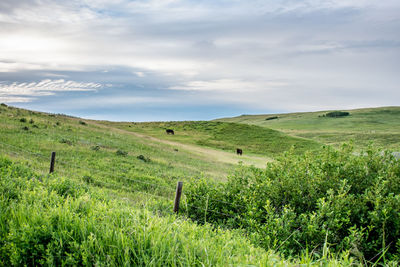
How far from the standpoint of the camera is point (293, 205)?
24.3 ft

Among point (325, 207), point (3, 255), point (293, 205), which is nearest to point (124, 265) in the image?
point (3, 255)

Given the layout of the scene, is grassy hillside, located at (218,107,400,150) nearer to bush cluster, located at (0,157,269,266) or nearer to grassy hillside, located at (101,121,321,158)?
grassy hillside, located at (101,121,321,158)

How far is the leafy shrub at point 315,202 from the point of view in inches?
239

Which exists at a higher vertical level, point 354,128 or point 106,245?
point 354,128

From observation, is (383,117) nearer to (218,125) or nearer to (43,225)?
(218,125)

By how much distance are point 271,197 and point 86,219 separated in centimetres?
507

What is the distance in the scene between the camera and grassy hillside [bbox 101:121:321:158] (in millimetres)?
62666

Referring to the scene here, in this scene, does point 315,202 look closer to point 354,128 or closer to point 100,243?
point 100,243

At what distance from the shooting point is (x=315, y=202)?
23.9ft

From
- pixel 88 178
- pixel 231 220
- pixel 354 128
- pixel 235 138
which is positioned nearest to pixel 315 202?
pixel 231 220

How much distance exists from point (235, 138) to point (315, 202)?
65.5 metres

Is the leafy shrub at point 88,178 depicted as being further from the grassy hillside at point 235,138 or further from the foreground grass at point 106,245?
the grassy hillside at point 235,138

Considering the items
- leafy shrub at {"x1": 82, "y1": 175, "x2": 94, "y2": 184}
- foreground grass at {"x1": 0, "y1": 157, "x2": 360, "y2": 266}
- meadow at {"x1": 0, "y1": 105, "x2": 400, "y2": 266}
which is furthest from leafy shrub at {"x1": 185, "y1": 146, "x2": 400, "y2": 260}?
leafy shrub at {"x1": 82, "y1": 175, "x2": 94, "y2": 184}

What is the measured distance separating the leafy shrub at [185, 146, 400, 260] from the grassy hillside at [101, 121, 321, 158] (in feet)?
155
